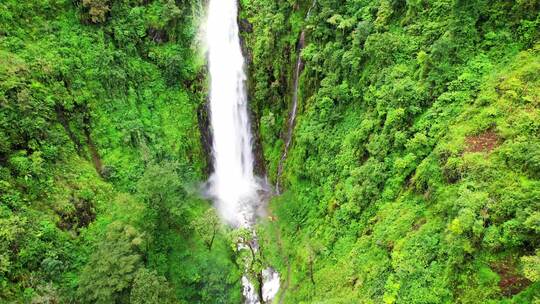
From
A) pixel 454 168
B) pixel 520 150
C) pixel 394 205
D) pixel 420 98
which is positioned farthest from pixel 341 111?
pixel 520 150

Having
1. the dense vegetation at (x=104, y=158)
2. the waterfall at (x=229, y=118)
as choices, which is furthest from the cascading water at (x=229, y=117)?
the dense vegetation at (x=104, y=158)

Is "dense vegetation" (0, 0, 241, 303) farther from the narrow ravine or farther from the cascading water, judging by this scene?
the narrow ravine

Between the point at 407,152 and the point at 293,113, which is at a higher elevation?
the point at 407,152

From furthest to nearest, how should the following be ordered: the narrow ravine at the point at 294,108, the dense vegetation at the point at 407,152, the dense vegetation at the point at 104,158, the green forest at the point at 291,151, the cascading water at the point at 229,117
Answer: the cascading water at the point at 229,117 < the narrow ravine at the point at 294,108 < the dense vegetation at the point at 104,158 < the green forest at the point at 291,151 < the dense vegetation at the point at 407,152

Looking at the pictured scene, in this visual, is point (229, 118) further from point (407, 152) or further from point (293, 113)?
point (407, 152)

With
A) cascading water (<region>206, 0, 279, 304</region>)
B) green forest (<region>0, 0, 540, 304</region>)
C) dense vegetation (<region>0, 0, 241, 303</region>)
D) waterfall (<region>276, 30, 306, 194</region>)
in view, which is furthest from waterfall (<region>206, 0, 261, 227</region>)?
waterfall (<region>276, 30, 306, 194</region>)

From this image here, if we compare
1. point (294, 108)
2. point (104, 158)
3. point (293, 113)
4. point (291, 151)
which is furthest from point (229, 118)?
point (104, 158)

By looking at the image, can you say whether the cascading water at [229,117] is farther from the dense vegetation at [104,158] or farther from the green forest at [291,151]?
the dense vegetation at [104,158]
